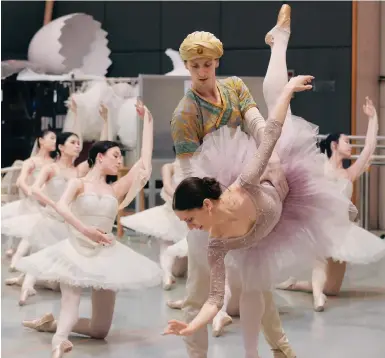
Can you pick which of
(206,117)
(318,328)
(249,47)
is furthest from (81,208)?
(249,47)

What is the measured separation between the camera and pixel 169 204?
6.05 meters

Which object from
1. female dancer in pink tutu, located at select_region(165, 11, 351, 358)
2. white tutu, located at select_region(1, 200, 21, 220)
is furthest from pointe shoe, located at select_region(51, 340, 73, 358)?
white tutu, located at select_region(1, 200, 21, 220)

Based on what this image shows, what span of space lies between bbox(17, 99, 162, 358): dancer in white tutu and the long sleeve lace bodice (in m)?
1.04

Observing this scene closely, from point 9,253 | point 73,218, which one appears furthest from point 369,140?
point 9,253

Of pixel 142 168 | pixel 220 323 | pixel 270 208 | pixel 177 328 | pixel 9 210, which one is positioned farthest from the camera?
pixel 9 210

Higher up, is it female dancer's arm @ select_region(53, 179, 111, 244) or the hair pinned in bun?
the hair pinned in bun

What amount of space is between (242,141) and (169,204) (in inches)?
113

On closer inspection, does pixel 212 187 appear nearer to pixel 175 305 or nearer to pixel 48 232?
pixel 175 305

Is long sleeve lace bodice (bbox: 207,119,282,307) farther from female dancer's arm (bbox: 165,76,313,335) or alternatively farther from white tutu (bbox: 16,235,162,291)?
white tutu (bbox: 16,235,162,291)

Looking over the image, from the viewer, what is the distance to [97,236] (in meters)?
4.03

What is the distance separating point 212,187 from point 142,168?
4.69ft

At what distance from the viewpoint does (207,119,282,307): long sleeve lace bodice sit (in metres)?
2.95

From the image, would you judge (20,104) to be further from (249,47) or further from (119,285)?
(119,285)

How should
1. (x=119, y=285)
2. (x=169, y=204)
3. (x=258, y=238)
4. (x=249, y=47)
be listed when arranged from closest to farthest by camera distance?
(x=258, y=238) → (x=119, y=285) → (x=169, y=204) → (x=249, y=47)
